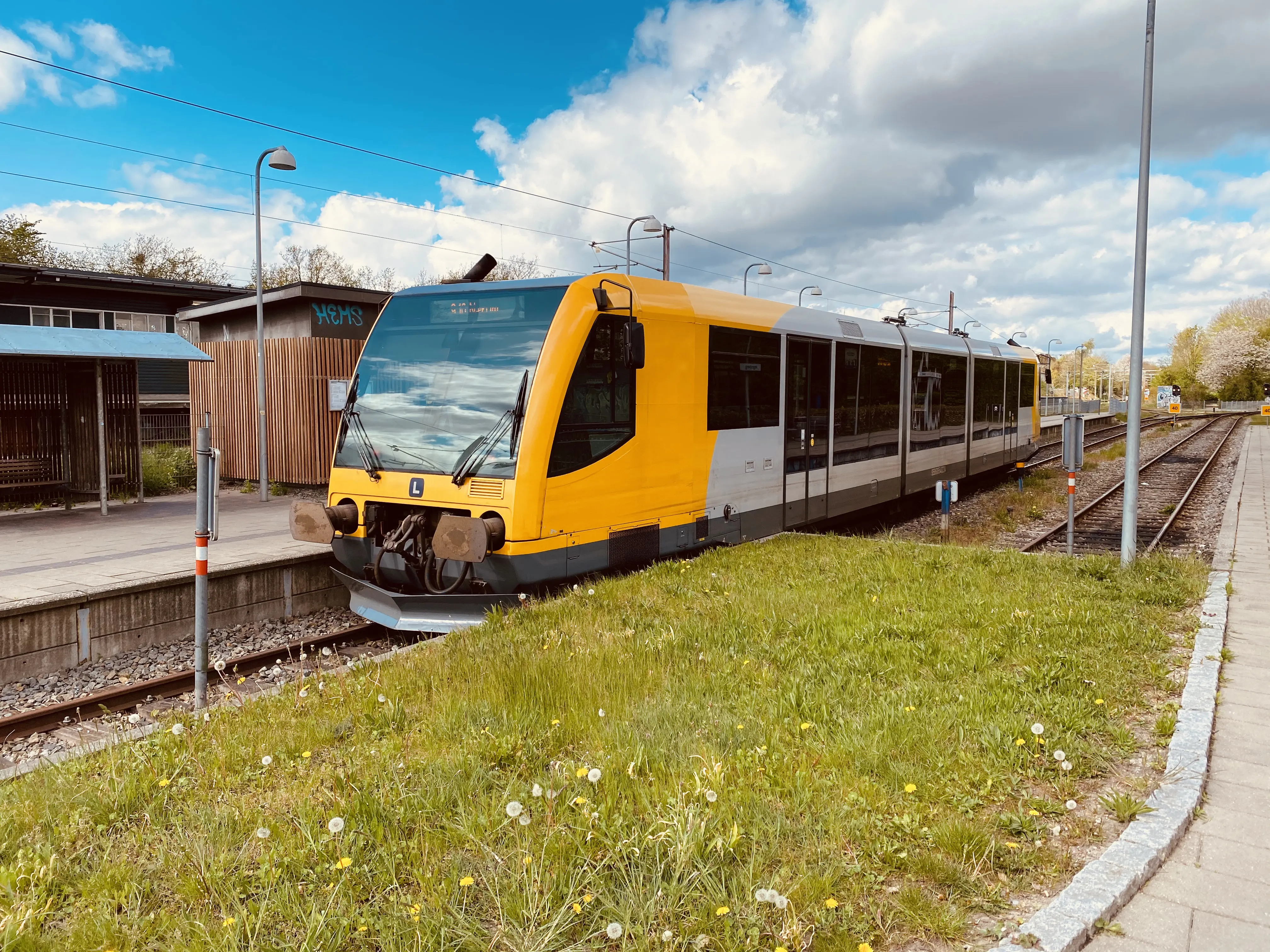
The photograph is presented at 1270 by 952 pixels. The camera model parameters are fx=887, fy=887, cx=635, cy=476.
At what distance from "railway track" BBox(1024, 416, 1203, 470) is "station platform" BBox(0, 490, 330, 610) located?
41.8 feet

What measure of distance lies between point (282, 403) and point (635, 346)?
1199cm

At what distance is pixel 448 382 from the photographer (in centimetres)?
784

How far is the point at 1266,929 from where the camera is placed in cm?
296

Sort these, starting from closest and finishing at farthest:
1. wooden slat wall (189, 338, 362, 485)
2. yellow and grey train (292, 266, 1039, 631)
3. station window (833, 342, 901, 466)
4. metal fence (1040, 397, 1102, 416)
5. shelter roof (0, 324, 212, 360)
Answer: yellow and grey train (292, 266, 1039, 631)
shelter roof (0, 324, 212, 360)
station window (833, 342, 901, 466)
wooden slat wall (189, 338, 362, 485)
metal fence (1040, 397, 1102, 416)

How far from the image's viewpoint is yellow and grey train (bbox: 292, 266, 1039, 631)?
7348 millimetres

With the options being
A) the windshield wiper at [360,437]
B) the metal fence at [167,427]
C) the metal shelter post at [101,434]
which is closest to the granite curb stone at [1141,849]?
the windshield wiper at [360,437]

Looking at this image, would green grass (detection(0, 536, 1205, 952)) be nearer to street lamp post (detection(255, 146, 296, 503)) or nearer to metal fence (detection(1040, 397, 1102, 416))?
street lamp post (detection(255, 146, 296, 503))

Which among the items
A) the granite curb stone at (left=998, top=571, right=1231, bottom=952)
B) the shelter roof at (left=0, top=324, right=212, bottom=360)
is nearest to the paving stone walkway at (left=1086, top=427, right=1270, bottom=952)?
the granite curb stone at (left=998, top=571, right=1231, bottom=952)

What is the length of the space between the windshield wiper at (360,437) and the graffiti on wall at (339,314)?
1039 cm

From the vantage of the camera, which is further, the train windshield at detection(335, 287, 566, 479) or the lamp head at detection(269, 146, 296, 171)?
the lamp head at detection(269, 146, 296, 171)

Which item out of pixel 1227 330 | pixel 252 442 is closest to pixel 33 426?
pixel 252 442

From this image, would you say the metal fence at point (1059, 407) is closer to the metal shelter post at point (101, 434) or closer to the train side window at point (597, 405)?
the metal shelter post at point (101, 434)

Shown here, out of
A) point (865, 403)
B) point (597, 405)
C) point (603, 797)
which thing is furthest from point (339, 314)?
point (603, 797)

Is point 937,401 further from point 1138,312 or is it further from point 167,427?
point 167,427
